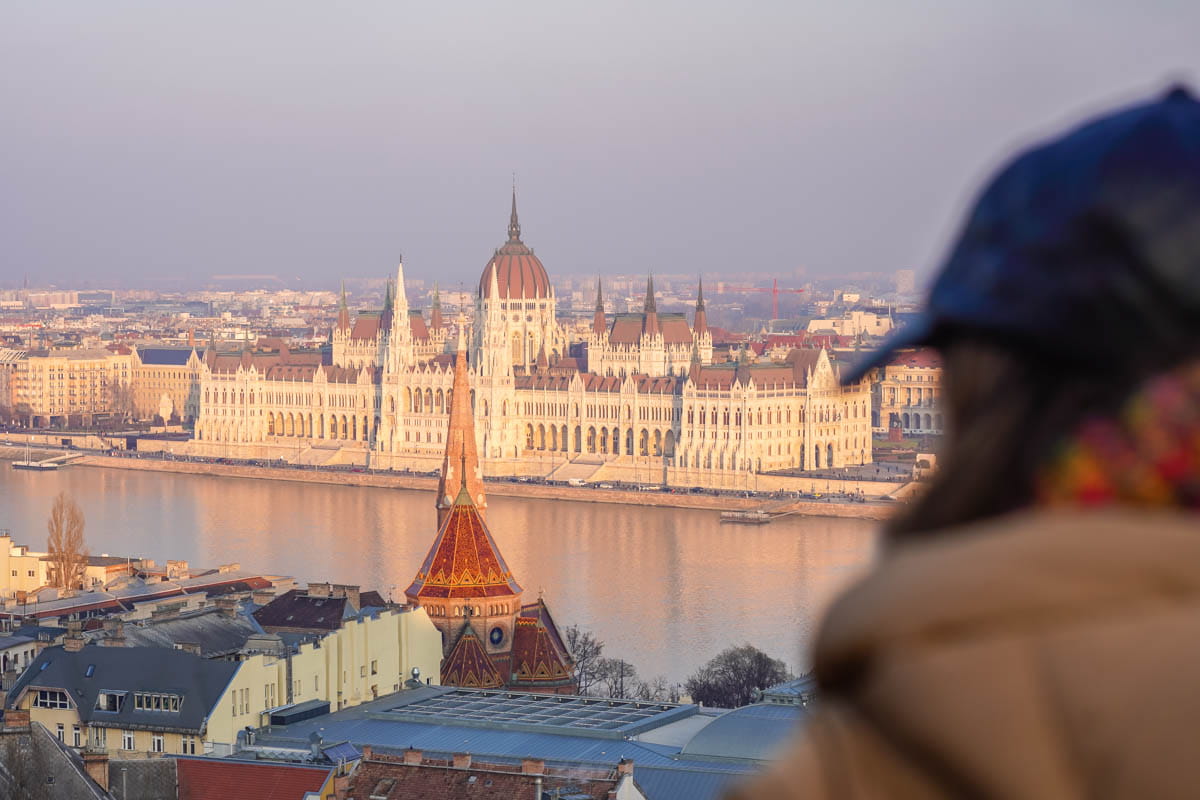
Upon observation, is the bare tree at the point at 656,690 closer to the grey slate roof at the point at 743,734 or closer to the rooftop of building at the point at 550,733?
the rooftop of building at the point at 550,733

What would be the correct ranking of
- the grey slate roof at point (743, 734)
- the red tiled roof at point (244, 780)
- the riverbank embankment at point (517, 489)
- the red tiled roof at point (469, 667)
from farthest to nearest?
the riverbank embankment at point (517, 489) < the red tiled roof at point (469, 667) < the grey slate roof at point (743, 734) < the red tiled roof at point (244, 780)

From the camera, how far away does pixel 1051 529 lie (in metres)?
0.30

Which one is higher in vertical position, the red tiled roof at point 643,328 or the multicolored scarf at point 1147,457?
the red tiled roof at point 643,328

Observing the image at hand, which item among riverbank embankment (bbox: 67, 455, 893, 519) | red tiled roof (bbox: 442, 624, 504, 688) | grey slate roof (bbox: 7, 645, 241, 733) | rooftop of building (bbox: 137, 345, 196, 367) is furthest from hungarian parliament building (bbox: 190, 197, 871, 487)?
grey slate roof (bbox: 7, 645, 241, 733)

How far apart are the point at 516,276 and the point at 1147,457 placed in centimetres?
3355

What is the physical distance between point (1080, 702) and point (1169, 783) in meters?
0.02

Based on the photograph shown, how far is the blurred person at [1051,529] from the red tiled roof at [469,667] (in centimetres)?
1030

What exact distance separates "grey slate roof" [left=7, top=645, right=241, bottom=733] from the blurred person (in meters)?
8.41

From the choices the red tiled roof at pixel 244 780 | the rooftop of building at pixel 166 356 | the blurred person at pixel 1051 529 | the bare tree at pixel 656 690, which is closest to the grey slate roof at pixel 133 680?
the red tiled roof at pixel 244 780

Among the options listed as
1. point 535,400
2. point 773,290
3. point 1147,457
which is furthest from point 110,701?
point 773,290

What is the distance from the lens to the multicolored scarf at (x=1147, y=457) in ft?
1.01

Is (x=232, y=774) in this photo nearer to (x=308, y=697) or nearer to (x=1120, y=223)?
(x=308, y=697)

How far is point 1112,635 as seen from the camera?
291 millimetres

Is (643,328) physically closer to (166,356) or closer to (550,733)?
(166,356)
